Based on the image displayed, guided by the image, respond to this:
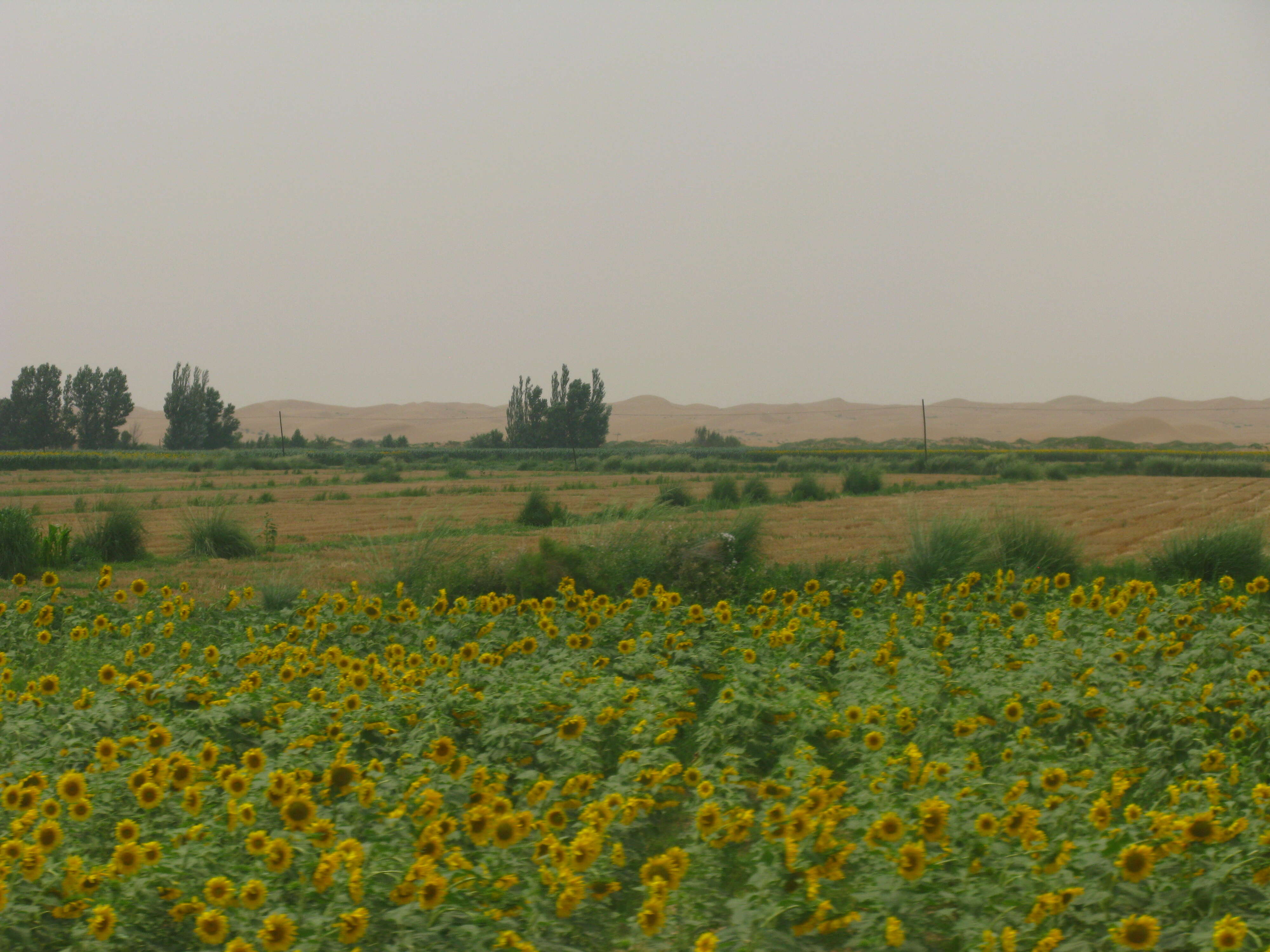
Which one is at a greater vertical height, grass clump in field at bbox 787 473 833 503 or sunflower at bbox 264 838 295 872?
sunflower at bbox 264 838 295 872

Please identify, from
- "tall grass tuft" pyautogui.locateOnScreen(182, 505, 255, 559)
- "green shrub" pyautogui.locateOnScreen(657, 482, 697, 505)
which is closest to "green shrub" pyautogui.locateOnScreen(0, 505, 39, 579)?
"tall grass tuft" pyautogui.locateOnScreen(182, 505, 255, 559)

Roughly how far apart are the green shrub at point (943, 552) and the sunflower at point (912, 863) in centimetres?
698

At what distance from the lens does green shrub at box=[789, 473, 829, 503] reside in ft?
87.9

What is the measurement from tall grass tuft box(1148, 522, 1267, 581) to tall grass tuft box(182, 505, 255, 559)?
11851mm

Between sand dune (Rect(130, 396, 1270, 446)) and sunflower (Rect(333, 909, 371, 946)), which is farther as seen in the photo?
sand dune (Rect(130, 396, 1270, 446))

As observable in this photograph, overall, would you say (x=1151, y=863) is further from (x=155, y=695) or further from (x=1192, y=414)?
(x=1192, y=414)

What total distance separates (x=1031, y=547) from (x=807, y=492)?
16.7 m

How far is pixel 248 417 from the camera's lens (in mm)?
157625

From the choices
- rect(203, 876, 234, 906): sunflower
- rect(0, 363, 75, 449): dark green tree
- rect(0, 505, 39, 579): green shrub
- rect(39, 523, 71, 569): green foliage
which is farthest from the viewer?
rect(0, 363, 75, 449): dark green tree

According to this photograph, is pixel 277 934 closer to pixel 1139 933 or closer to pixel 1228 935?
pixel 1139 933

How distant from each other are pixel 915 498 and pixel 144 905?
23.9m

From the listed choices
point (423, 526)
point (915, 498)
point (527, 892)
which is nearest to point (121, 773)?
point (527, 892)

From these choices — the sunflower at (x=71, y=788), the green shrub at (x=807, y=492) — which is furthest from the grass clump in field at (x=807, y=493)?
the sunflower at (x=71, y=788)

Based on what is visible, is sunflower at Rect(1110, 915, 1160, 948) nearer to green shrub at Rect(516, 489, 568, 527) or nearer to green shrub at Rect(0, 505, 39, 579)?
green shrub at Rect(0, 505, 39, 579)
